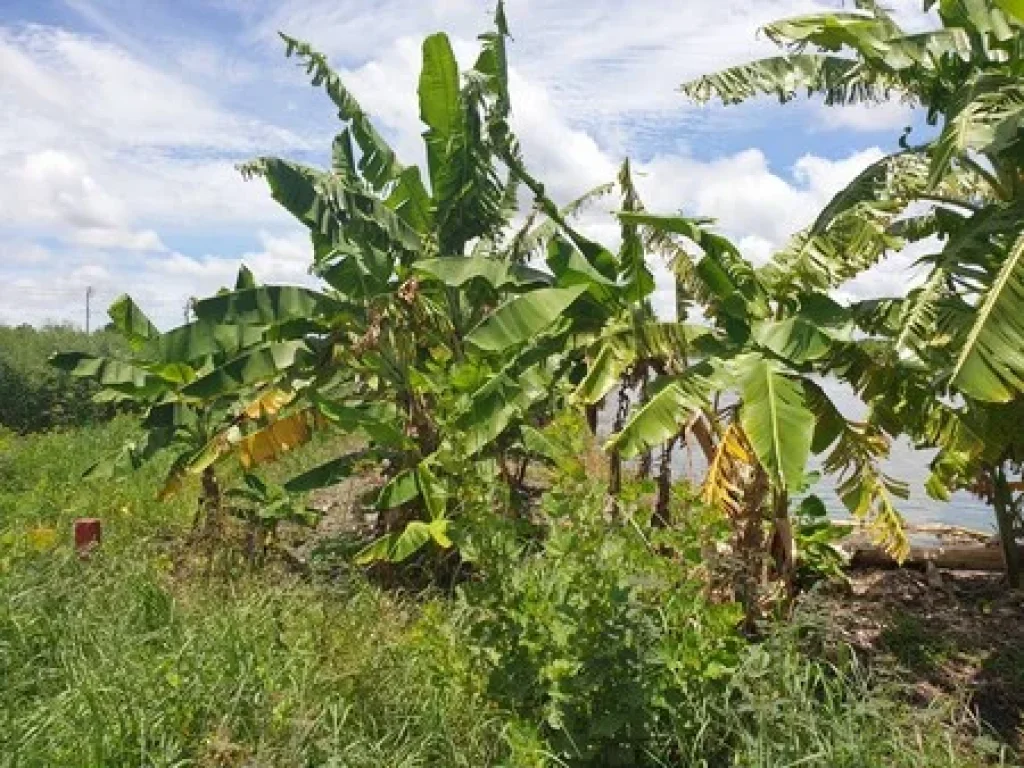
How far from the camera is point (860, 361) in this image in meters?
5.75

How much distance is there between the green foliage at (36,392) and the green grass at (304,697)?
13.6 m

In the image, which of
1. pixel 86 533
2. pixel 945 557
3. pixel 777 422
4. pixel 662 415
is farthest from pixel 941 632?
pixel 86 533

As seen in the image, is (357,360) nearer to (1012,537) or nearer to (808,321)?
(808,321)

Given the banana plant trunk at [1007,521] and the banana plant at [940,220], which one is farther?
the banana plant trunk at [1007,521]

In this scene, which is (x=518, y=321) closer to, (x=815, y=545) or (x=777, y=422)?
(x=777, y=422)

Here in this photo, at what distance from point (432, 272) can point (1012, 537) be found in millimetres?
4245

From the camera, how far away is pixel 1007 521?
6.58 metres

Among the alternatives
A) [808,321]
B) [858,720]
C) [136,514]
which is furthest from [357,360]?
[858,720]

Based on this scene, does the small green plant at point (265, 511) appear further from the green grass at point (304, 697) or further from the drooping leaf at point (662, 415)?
the drooping leaf at point (662, 415)

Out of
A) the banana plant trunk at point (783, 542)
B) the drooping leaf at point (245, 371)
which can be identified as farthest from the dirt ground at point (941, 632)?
the drooping leaf at point (245, 371)

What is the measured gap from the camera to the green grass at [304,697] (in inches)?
150

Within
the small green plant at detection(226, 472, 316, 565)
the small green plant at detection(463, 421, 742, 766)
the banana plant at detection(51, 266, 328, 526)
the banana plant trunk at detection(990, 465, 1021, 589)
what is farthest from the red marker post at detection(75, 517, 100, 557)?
the banana plant trunk at detection(990, 465, 1021, 589)

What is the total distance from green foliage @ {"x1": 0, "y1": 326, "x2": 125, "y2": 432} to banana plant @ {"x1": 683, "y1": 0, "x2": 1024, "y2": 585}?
1479 cm

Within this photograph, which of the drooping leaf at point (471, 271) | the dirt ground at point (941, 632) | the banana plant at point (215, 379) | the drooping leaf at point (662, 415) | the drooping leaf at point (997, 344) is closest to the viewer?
the drooping leaf at point (997, 344)
